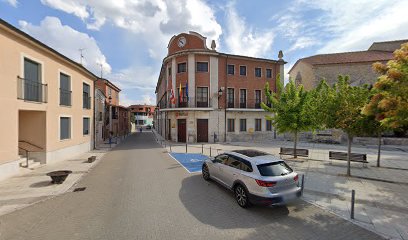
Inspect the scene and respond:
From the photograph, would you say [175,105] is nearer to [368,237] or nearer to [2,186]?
[2,186]

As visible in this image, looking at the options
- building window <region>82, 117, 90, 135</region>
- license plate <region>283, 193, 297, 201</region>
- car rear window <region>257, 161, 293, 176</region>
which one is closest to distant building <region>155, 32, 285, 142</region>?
building window <region>82, 117, 90, 135</region>

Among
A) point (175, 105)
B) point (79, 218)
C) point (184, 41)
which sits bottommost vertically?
point (79, 218)

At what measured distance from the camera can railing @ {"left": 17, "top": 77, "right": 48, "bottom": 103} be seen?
1023 cm

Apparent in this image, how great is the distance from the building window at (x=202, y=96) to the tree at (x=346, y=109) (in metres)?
15.8

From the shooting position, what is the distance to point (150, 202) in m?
7.00

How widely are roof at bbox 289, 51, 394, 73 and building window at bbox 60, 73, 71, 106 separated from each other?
34.6 metres

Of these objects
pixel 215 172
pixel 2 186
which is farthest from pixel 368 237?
pixel 2 186

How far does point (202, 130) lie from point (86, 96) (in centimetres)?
1278

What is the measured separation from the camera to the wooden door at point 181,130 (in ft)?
82.4

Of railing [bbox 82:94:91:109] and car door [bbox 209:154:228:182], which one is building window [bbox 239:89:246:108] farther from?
car door [bbox 209:154:228:182]

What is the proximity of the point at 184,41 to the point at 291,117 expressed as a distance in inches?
672

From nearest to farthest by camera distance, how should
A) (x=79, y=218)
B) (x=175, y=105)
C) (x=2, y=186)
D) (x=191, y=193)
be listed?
(x=79, y=218), (x=191, y=193), (x=2, y=186), (x=175, y=105)

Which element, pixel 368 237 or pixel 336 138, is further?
pixel 336 138

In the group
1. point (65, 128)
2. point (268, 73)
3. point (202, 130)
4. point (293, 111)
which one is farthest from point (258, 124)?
point (65, 128)
